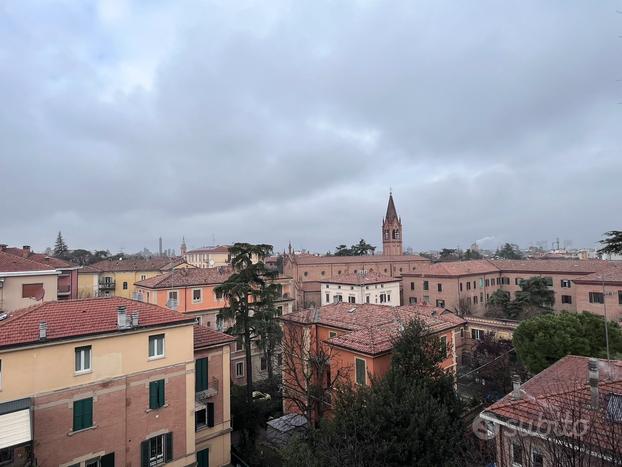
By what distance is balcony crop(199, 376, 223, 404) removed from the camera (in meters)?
17.0

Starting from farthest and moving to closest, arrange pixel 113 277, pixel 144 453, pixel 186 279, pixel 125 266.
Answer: pixel 125 266 → pixel 113 277 → pixel 186 279 → pixel 144 453

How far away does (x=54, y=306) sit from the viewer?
14.4 meters

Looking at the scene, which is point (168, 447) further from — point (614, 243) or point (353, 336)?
point (614, 243)

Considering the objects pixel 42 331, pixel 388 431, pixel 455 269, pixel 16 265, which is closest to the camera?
pixel 388 431

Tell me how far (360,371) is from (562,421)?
1087cm

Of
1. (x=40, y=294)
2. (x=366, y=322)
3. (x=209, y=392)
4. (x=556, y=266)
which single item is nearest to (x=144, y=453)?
(x=209, y=392)

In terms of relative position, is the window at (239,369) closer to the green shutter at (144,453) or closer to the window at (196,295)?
the window at (196,295)

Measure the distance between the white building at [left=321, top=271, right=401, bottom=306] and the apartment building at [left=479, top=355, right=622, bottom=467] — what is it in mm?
36839

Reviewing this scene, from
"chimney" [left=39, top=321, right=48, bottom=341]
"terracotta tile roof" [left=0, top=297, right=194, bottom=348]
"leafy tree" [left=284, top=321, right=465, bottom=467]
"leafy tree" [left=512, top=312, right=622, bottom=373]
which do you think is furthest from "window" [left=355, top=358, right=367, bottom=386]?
"chimney" [left=39, top=321, right=48, bottom=341]

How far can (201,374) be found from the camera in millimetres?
17531

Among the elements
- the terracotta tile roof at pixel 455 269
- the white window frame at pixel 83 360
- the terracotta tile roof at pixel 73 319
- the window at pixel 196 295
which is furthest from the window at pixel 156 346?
the terracotta tile roof at pixel 455 269

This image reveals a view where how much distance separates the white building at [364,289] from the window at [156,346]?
3820cm

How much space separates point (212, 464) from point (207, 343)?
5928 mm

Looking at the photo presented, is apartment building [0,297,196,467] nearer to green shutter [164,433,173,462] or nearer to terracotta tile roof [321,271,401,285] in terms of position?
green shutter [164,433,173,462]
